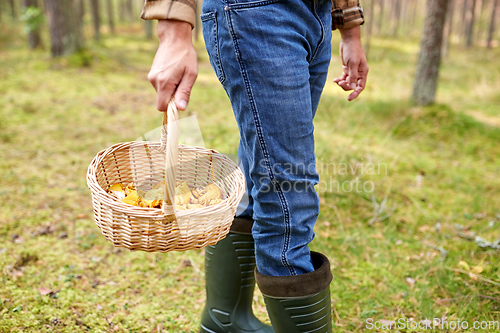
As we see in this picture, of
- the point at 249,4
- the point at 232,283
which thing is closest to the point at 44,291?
the point at 232,283

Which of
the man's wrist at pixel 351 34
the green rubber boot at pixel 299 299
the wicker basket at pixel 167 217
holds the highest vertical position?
the man's wrist at pixel 351 34

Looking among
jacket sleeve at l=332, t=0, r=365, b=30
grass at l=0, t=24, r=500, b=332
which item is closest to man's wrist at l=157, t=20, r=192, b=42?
jacket sleeve at l=332, t=0, r=365, b=30

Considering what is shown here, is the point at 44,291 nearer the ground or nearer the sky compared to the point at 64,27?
nearer the ground

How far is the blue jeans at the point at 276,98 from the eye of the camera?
0.88m

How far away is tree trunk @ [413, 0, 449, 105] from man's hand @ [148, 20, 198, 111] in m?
4.37

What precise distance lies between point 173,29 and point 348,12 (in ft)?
2.25

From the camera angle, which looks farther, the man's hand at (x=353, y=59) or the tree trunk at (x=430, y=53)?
the tree trunk at (x=430, y=53)

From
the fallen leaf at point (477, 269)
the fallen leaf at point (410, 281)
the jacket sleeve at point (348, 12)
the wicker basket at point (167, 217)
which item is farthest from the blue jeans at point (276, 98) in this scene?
the fallen leaf at point (477, 269)

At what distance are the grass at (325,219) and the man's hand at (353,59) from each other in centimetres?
113

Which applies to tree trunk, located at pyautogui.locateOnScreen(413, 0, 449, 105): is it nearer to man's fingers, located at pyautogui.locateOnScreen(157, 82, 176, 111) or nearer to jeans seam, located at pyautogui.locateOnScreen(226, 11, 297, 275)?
jeans seam, located at pyautogui.locateOnScreen(226, 11, 297, 275)

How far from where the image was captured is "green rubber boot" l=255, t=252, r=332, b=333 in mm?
1058

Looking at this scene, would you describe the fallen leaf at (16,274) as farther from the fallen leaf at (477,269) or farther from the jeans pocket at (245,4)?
the fallen leaf at (477,269)

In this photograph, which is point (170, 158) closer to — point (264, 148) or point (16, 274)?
point (264, 148)

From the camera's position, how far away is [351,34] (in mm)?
1303
